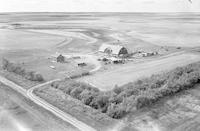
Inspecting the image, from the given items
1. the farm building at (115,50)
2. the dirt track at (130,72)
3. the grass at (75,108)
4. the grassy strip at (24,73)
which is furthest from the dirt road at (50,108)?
the farm building at (115,50)

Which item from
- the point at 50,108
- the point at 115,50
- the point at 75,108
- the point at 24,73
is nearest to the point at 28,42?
the point at 115,50

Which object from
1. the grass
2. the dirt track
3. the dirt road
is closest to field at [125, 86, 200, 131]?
the grass

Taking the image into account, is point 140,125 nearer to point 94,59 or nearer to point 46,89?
point 46,89

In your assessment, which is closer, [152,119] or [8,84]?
[152,119]

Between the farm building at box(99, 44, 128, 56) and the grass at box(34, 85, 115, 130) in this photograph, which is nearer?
the grass at box(34, 85, 115, 130)

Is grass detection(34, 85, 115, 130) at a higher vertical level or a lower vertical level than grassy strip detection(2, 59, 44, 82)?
lower

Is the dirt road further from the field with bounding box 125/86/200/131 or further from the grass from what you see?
the field with bounding box 125/86/200/131

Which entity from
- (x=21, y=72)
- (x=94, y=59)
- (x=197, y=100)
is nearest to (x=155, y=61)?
(x=94, y=59)

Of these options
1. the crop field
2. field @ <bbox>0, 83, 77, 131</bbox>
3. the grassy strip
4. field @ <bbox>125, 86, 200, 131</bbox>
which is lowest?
field @ <bbox>125, 86, 200, 131</bbox>

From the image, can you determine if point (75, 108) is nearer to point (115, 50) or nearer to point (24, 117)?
point (24, 117)
